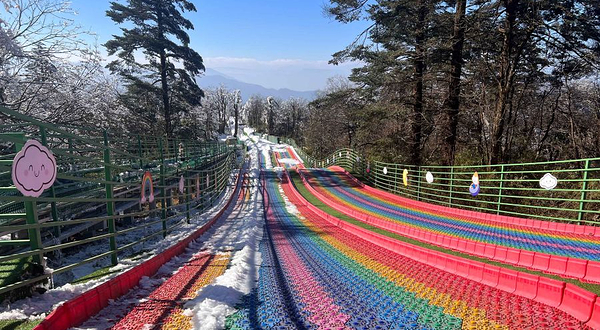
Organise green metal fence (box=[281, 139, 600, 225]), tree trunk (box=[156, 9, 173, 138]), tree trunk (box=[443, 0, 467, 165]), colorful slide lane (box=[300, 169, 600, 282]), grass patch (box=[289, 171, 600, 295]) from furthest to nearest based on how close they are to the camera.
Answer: tree trunk (box=[156, 9, 173, 138])
tree trunk (box=[443, 0, 467, 165])
green metal fence (box=[281, 139, 600, 225])
colorful slide lane (box=[300, 169, 600, 282])
grass patch (box=[289, 171, 600, 295])

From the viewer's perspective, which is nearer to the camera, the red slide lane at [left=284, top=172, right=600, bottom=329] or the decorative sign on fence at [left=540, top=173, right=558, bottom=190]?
the red slide lane at [left=284, top=172, right=600, bottom=329]

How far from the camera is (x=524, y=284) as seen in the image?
3.65 m

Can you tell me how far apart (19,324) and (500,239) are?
7.55 metres

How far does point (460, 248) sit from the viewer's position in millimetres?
6113

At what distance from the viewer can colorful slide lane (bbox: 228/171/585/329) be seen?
290 cm

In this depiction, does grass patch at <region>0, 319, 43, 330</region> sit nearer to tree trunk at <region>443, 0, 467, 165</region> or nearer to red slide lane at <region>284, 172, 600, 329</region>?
red slide lane at <region>284, 172, 600, 329</region>

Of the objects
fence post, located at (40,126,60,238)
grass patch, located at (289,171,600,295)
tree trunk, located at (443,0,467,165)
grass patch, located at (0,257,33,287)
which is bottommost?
grass patch, located at (289,171,600,295)

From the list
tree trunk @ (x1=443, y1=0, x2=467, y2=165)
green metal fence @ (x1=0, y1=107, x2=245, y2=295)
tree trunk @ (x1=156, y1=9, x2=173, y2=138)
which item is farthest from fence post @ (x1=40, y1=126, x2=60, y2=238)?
tree trunk @ (x1=156, y1=9, x2=173, y2=138)

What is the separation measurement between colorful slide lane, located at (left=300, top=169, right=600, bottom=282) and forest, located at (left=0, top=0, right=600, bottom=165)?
157 inches

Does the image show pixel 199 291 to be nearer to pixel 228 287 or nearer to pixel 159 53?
pixel 228 287

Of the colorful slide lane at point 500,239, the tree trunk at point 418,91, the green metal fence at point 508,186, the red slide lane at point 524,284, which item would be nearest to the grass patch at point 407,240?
the colorful slide lane at point 500,239

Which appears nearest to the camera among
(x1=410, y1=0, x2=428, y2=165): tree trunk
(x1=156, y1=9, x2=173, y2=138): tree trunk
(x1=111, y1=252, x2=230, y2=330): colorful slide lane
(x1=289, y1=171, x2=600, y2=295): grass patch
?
(x1=111, y1=252, x2=230, y2=330): colorful slide lane

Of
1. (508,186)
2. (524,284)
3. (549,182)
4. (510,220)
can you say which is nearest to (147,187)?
(524,284)

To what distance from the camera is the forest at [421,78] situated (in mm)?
10680
